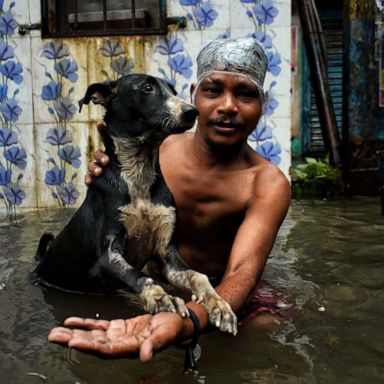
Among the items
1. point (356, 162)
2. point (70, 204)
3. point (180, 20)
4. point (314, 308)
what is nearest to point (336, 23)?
point (356, 162)

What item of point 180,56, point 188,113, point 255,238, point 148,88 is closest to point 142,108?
point 148,88

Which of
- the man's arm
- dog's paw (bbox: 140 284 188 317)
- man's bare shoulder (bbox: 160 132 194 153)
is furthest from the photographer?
man's bare shoulder (bbox: 160 132 194 153)

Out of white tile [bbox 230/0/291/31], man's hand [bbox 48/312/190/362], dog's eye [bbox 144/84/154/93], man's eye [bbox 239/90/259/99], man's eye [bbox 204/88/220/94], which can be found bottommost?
man's hand [bbox 48/312/190/362]

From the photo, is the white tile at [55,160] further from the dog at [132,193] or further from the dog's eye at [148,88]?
the dog's eye at [148,88]

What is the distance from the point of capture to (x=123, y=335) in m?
1.89

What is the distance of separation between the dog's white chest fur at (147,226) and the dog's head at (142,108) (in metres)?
0.36

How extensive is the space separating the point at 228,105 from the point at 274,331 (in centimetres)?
120

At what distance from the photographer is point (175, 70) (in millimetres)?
6297

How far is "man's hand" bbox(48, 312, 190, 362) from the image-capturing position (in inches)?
69.3

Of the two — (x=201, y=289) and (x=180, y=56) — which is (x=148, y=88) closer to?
(x=201, y=289)

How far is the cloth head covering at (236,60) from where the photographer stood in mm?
3039

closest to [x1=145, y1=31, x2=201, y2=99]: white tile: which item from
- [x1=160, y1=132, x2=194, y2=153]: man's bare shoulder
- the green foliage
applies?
the green foliage

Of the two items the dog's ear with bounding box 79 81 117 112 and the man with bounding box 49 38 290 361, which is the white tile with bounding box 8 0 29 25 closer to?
the man with bounding box 49 38 290 361

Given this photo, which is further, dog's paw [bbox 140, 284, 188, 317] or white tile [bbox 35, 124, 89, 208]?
white tile [bbox 35, 124, 89, 208]
